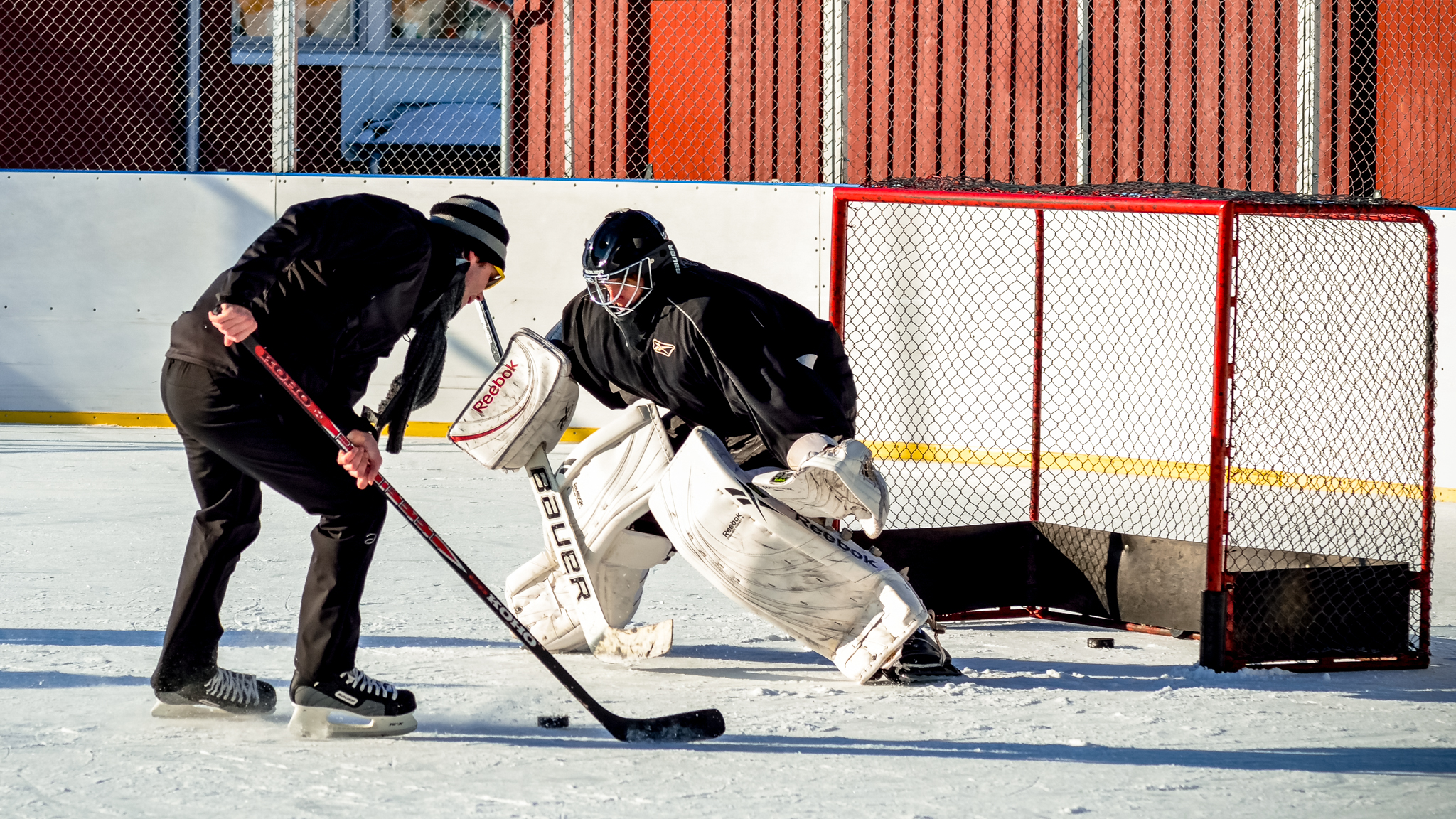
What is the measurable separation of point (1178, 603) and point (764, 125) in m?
4.86

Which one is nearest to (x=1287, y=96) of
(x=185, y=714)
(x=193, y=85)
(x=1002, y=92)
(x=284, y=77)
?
(x=1002, y=92)

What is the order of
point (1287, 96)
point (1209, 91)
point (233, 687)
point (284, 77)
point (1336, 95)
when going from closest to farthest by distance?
point (233, 687) → point (1336, 95) → point (1287, 96) → point (1209, 91) → point (284, 77)

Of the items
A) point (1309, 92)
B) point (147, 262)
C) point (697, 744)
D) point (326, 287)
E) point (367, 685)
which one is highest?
point (1309, 92)

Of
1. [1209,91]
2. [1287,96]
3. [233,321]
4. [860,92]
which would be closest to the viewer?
[233,321]

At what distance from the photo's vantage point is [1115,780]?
2646 millimetres

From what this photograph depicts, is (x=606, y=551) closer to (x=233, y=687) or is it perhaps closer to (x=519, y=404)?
(x=519, y=404)

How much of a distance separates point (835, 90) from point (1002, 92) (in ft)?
3.54

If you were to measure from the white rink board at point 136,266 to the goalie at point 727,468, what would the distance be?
13.9 ft

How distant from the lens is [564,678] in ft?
9.50

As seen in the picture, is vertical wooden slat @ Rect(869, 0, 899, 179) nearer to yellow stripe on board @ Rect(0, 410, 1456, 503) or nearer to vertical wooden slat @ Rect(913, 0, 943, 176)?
vertical wooden slat @ Rect(913, 0, 943, 176)

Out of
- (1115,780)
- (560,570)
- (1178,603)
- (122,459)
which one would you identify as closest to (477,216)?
(560,570)

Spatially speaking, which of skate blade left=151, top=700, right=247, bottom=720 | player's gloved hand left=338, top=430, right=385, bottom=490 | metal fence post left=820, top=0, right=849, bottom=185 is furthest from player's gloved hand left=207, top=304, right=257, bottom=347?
metal fence post left=820, top=0, right=849, bottom=185

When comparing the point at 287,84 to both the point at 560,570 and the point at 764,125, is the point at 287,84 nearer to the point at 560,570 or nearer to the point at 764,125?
the point at 764,125

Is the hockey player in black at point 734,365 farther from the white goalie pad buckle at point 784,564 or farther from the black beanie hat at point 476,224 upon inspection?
the black beanie hat at point 476,224
